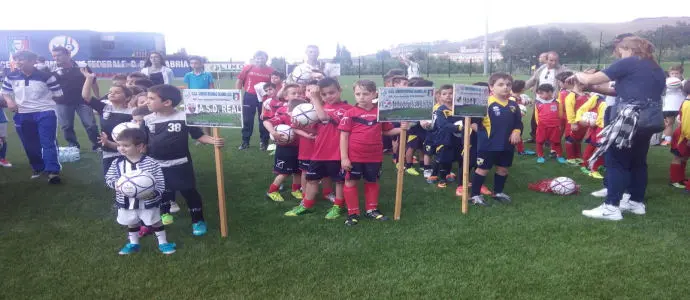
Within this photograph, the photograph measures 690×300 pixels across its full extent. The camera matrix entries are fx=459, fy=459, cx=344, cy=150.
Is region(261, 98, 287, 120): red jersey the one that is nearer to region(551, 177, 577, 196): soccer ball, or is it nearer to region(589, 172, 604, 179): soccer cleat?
region(551, 177, 577, 196): soccer ball

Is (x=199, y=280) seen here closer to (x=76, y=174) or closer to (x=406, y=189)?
(x=406, y=189)

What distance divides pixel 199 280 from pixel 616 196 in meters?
4.37

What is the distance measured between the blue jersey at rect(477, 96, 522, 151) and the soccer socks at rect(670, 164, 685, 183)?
8.57 ft

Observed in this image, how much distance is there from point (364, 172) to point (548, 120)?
184 inches

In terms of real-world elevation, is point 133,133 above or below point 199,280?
above

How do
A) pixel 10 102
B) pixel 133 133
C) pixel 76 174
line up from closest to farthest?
pixel 133 133
pixel 10 102
pixel 76 174

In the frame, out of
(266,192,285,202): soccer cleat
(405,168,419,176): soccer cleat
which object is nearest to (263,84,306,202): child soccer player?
(266,192,285,202): soccer cleat

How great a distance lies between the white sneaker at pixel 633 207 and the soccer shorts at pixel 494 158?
1323 mm

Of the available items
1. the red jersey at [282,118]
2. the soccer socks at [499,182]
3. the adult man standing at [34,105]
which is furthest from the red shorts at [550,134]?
the adult man standing at [34,105]

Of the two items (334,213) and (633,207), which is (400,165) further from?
(633,207)

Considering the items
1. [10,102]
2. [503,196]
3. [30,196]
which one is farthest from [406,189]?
[10,102]

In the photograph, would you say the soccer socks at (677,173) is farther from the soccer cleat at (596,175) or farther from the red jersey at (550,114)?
the red jersey at (550,114)

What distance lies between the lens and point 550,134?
8312 mm

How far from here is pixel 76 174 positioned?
289 inches
